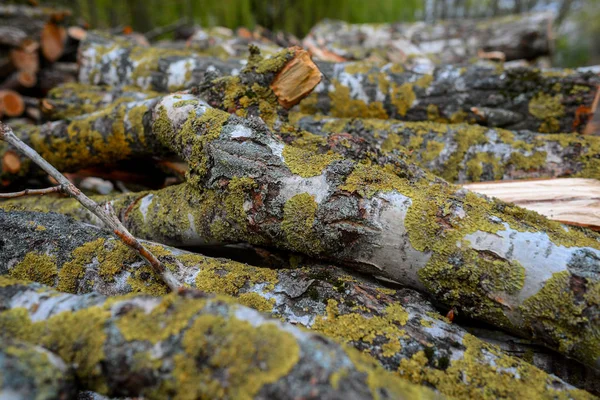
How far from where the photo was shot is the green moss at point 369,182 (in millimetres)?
1502

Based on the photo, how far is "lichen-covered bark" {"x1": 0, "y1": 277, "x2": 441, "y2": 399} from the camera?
90 cm

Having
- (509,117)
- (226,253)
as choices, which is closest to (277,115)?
(226,253)

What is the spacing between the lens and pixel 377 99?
9.59 ft

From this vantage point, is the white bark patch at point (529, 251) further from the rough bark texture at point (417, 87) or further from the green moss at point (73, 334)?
the rough bark texture at point (417, 87)

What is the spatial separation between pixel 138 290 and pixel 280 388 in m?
0.84

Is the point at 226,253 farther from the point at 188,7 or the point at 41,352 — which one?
the point at 188,7

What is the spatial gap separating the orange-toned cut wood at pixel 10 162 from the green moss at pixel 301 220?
2272 mm

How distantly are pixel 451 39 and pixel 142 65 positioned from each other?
4.15 m

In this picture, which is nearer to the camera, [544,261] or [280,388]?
[280,388]

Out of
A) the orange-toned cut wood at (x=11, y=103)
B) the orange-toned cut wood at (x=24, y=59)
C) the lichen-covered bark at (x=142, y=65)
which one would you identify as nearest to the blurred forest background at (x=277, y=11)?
the orange-toned cut wood at (x=24, y=59)

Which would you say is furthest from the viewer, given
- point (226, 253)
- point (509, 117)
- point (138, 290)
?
point (509, 117)

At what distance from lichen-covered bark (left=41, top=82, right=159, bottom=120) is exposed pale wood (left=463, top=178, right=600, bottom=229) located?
2.61 meters


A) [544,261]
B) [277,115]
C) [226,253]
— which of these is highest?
[277,115]

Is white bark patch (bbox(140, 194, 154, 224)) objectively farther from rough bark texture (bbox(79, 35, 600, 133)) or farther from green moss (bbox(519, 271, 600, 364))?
green moss (bbox(519, 271, 600, 364))
